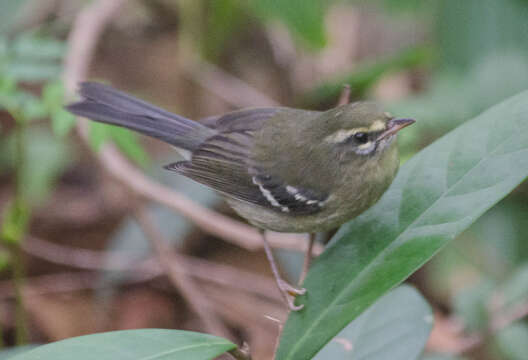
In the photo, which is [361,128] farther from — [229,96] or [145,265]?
[229,96]

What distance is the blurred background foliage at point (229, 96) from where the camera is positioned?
363 cm

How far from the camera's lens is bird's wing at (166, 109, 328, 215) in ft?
10.4

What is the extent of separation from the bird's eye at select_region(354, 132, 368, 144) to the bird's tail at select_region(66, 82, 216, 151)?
0.89 metres

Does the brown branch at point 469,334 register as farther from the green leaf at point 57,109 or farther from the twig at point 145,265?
the green leaf at point 57,109

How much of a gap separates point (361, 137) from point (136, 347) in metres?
1.36

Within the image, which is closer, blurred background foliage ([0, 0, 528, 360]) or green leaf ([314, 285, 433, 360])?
green leaf ([314, 285, 433, 360])

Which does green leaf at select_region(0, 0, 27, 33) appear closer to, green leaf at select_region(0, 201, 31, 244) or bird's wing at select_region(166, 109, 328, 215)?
bird's wing at select_region(166, 109, 328, 215)

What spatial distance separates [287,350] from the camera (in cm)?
211

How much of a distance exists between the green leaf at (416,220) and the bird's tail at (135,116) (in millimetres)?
1274

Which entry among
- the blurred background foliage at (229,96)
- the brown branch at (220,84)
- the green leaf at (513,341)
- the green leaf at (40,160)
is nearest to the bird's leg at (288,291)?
the blurred background foliage at (229,96)

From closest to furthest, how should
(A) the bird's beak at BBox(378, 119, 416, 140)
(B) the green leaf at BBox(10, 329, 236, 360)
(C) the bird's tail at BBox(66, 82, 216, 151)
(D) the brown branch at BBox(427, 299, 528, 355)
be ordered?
(B) the green leaf at BBox(10, 329, 236, 360) < (A) the bird's beak at BBox(378, 119, 416, 140) < (C) the bird's tail at BBox(66, 82, 216, 151) < (D) the brown branch at BBox(427, 299, 528, 355)

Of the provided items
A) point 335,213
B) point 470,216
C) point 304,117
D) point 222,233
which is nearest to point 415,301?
point 335,213

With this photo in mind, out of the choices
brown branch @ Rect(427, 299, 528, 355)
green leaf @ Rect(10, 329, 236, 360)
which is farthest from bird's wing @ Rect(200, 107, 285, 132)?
Answer: brown branch @ Rect(427, 299, 528, 355)

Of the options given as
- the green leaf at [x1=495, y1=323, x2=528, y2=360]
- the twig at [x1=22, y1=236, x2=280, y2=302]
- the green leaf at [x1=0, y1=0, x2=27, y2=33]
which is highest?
the green leaf at [x1=0, y1=0, x2=27, y2=33]
